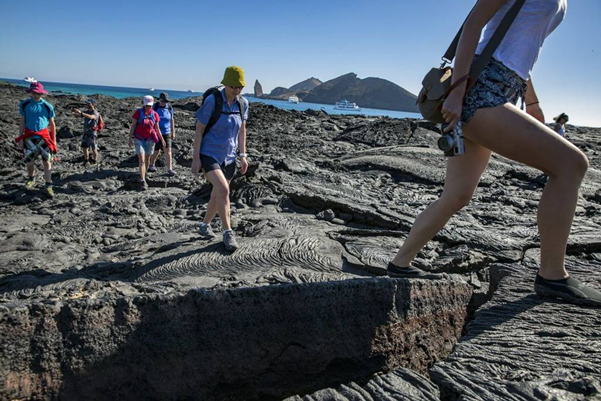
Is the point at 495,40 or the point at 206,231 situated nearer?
the point at 495,40

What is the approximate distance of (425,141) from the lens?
11719 millimetres

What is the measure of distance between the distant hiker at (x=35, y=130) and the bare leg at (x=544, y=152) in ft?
22.0

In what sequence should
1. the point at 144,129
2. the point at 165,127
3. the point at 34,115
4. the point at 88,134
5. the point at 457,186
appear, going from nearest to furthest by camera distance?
1. the point at 457,186
2. the point at 34,115
3. the point at 144,129
4. the point at 165,127
5. the point at 88,134

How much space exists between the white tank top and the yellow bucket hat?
230 cm

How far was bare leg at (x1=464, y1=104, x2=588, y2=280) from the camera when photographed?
6.27 ft

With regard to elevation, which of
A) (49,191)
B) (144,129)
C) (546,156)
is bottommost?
(49,191)

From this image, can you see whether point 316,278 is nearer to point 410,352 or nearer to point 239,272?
point 239,272

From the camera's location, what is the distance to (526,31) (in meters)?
1.99

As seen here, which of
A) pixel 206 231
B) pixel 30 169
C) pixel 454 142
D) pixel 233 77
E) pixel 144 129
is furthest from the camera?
pixel 144 129

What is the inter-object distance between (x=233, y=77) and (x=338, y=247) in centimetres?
174

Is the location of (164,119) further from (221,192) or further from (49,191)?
(221,192)

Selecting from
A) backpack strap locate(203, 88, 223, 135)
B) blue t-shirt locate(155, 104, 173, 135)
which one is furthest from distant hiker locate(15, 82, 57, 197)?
backpack strap locate(203, 88, 223, 135)

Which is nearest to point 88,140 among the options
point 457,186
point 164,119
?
point 164,119

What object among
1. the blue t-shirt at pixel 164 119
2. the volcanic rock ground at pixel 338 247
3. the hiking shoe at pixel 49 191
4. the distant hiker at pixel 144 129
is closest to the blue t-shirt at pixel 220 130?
the volcanic rock ground at pixel 338 247
